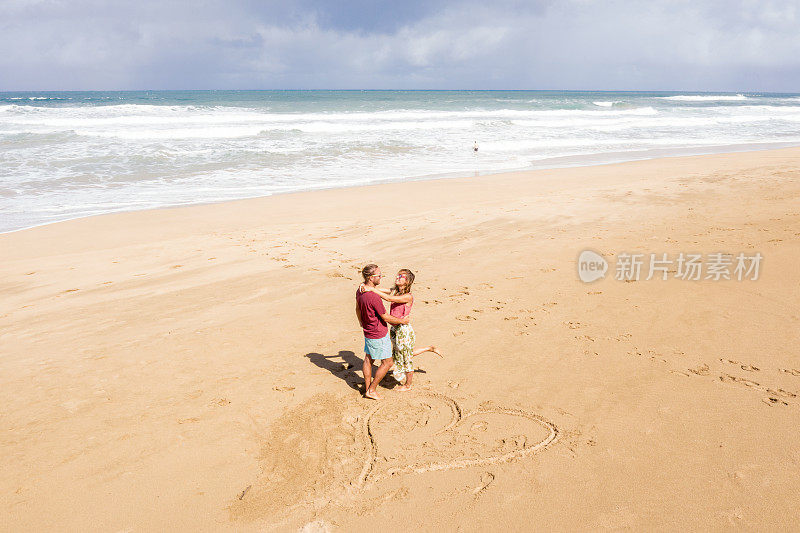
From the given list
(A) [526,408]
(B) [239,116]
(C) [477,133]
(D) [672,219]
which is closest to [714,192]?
(D) [672,219]

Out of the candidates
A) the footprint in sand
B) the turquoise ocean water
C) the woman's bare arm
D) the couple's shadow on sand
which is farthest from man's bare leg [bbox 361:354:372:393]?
the turquoise ocean water

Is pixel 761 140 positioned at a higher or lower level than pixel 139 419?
higher

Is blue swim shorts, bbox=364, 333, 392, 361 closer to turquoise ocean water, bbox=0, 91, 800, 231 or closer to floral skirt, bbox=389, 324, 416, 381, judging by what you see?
floral skirt, bbox=389, 324, 416, 381

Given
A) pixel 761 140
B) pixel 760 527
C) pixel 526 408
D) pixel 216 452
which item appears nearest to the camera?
pixel 760 527

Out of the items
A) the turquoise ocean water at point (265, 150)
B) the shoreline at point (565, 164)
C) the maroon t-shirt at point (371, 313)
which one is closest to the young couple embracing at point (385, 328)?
the maroon t-shirt at point (371, 313)

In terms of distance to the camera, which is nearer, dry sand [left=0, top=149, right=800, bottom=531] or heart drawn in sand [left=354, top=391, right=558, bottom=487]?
dry sand [left=0, top=149, right=800, bottom=531]

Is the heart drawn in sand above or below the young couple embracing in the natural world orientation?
below

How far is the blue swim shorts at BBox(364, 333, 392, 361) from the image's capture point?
4.65m

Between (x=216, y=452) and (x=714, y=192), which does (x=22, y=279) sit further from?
(x=714, y=192)

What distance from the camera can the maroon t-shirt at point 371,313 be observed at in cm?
452

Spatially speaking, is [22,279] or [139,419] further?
[22,279]

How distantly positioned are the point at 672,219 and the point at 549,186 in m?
4.23

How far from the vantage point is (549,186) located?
44.2ft

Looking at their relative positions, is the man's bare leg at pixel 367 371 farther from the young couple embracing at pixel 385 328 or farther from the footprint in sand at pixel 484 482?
the footprint in sand at pixel 484 482
